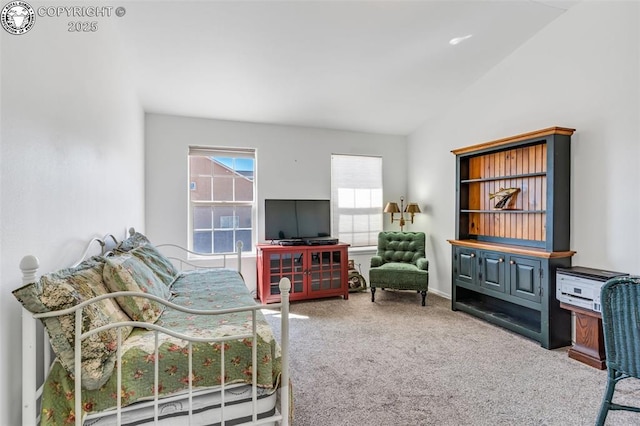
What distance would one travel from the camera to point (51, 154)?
1477mm

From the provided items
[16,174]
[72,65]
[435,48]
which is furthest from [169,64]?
[435,48]

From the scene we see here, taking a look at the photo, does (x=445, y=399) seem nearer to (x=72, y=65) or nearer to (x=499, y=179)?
(x=499, y=179)

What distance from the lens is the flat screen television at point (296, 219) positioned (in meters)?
4.29

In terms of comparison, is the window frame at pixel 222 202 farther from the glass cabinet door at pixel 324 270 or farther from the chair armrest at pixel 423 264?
the chair armrest at pixel 423 264

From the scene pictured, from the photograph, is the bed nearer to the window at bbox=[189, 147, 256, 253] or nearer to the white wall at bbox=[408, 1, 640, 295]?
the window at bbox=[189, 147, 256, 253]

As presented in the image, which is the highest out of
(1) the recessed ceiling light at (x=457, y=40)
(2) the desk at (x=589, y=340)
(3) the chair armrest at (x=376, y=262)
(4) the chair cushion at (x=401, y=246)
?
(1) the recessed ceiling light at (x=457, y=40)

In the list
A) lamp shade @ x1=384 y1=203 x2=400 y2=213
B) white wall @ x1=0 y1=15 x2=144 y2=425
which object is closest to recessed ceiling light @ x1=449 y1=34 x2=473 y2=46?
lamp shade @ x1=384 y1=203 x2=400 y2=213

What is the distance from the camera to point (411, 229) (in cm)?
511

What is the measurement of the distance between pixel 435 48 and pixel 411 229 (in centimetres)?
272

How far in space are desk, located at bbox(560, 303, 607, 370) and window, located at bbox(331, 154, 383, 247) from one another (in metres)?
2.78

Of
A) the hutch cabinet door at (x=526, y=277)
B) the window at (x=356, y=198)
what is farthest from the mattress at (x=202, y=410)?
the window at (x=356, y=198)

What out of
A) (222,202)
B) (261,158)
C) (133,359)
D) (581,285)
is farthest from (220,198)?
(581,285)

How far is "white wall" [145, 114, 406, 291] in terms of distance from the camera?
4.01 metres

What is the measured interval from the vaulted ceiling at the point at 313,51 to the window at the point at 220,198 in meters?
0.55
